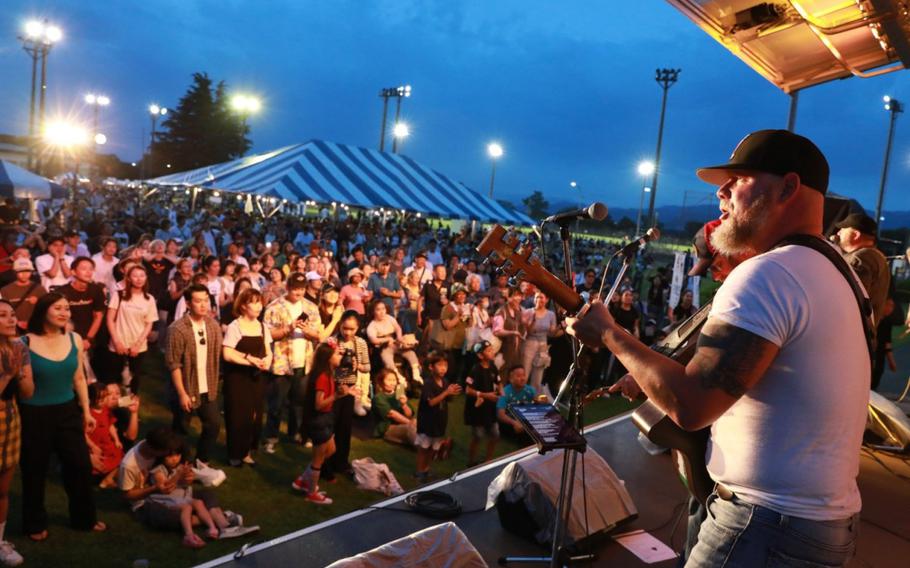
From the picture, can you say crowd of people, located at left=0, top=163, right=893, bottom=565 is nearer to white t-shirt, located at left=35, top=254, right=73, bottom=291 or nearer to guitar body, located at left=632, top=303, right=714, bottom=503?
white t-shirt, located at left=35, top=254, right=73, bottom=291

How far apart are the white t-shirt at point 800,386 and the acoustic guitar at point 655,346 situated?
1.39 feet

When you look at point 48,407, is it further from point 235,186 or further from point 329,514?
point 235,186

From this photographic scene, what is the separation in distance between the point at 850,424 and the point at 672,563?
2.22 metres

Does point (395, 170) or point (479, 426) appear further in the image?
point (395, 170)

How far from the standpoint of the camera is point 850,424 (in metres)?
1.52

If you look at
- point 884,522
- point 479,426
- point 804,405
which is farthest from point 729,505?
point 479,426

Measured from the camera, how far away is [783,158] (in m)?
1.63

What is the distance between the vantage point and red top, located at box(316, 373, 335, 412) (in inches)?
224

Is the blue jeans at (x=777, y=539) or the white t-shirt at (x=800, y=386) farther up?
the white t-shirt at (x=800, y=386)

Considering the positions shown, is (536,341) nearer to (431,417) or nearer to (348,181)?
(431,417)

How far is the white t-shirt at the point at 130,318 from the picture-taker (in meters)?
6.45

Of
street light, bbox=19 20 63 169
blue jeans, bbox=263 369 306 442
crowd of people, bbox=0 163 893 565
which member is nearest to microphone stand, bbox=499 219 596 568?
crowd of people, bbox=0 163 893 565

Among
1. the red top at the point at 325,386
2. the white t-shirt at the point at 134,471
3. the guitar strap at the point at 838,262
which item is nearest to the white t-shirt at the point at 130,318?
the white t-shirt at the point at 134,471

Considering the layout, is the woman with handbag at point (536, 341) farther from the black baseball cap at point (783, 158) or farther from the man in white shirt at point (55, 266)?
the black baseball cap at point (783, 158)
